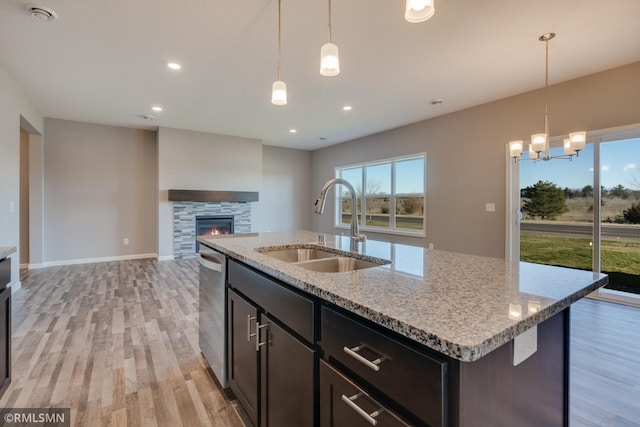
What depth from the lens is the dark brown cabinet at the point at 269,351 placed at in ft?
3.56

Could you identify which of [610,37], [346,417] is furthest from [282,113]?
[346,417]

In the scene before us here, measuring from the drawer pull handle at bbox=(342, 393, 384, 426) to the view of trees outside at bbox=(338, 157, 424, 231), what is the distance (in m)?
5.14

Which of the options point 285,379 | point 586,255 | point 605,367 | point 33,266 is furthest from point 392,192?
point 33,266

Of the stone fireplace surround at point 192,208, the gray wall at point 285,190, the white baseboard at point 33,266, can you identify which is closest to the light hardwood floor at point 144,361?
the white baseboard at point 33,266

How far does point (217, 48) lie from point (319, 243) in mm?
2286

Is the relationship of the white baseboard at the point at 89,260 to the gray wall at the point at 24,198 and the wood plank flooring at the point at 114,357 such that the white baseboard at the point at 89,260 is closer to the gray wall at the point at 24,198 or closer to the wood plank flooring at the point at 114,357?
the gray wall at the point at 24,198

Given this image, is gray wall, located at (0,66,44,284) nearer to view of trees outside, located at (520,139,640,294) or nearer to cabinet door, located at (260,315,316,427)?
cabinet door, located at (260,315,316,427)

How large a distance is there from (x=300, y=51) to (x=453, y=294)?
9.41ft

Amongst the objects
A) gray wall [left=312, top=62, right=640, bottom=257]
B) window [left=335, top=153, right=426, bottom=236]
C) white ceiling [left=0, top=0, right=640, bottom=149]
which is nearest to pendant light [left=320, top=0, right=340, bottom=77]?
white ceiling [left=0, top=0, right=640, bottom=149]

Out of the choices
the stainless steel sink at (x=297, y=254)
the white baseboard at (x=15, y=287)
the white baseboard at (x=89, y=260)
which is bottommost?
the white baseboard at (x=15, y=287)

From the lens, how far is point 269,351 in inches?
52.1

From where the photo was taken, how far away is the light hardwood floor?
174 centimetres

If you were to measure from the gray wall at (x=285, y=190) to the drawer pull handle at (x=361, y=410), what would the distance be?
7.09 m

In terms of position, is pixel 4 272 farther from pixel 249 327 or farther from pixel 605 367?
pixel 605 367
